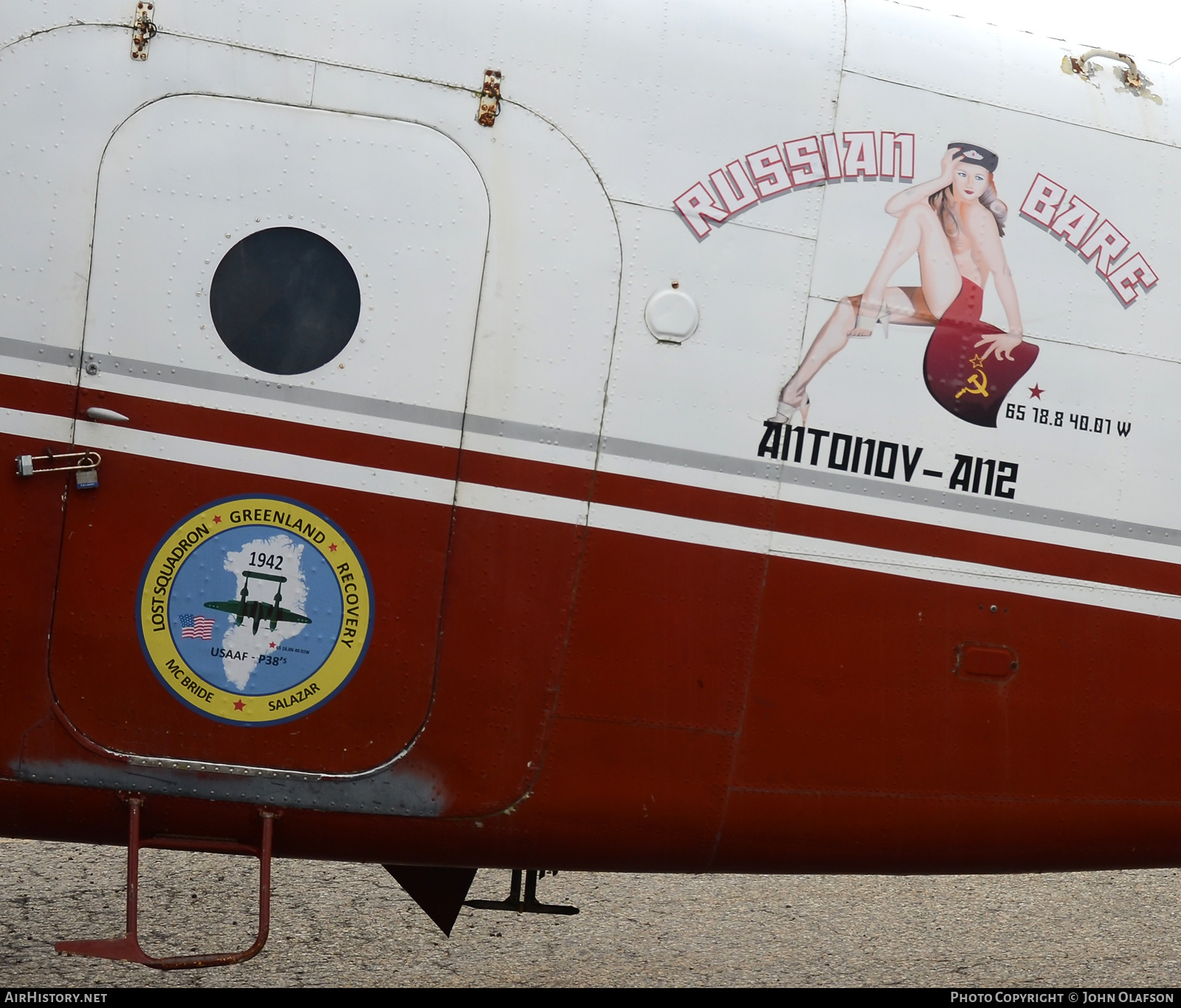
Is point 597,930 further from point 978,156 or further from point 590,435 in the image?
point 978,156

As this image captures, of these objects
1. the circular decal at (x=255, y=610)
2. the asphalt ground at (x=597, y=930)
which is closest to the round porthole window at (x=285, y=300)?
the circular decal at (x=255, y=610)

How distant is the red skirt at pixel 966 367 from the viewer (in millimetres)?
3453

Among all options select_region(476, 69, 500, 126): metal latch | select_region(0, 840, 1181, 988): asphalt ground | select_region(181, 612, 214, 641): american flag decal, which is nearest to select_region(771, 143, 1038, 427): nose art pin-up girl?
select_region(476, 69, 500, 126): metal latch

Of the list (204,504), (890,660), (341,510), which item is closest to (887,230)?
(890,660)

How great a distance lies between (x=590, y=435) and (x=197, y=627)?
4.10ft

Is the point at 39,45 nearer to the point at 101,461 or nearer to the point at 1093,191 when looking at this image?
the point at 101,461

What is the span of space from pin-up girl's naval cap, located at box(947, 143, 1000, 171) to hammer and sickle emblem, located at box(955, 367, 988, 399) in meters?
0.65

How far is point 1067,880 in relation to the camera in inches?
280

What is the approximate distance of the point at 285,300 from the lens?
10.3 feet

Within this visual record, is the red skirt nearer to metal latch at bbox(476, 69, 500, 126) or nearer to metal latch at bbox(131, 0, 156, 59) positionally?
metal latch at bbox(476, 69, 500, 126)

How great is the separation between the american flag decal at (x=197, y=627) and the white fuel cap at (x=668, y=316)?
1535 millimetres

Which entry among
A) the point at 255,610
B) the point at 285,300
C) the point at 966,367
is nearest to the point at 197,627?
the point at 255,610

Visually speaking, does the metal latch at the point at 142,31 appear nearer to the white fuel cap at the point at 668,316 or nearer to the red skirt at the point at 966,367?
the white fuel cap at the point at 668,316

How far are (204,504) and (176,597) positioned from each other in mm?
276
